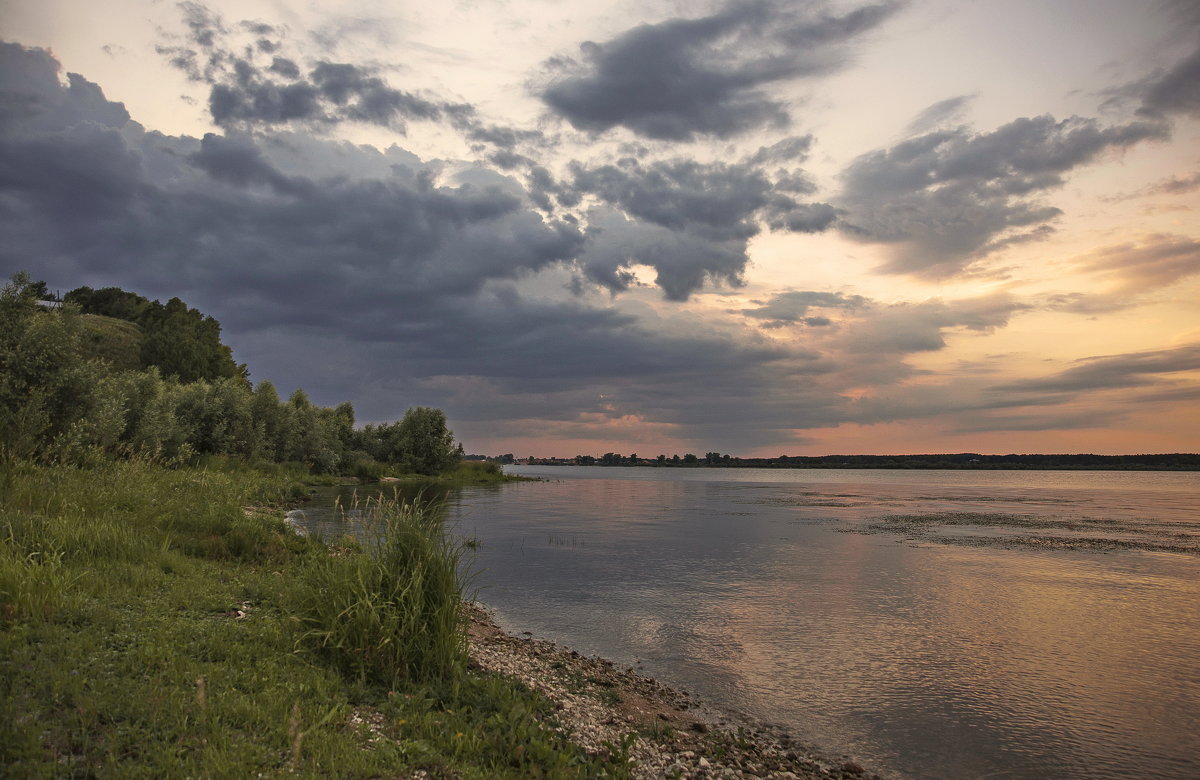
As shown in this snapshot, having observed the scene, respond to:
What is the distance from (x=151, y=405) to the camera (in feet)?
133

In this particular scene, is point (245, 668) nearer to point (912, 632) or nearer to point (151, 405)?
point (912, 632)

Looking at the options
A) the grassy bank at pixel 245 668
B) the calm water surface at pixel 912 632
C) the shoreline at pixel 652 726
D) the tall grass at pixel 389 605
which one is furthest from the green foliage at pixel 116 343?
the shoreline at pixel 652 726

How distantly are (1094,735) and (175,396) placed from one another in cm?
6491

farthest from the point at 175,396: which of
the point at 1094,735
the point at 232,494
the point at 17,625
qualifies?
the point at 1094,735

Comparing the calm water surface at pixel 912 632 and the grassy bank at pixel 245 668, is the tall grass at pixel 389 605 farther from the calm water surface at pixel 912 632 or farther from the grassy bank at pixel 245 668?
the calm water surface at pixel 912 632

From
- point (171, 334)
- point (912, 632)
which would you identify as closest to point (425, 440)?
point (171, 334)

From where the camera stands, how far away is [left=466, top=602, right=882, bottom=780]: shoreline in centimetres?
874

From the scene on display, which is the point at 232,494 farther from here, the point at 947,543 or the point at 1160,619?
the point at 947,543

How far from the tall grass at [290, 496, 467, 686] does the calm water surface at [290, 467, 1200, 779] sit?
17.8 feet

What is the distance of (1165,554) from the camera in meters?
31.1

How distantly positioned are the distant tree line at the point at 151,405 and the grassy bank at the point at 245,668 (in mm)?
11743

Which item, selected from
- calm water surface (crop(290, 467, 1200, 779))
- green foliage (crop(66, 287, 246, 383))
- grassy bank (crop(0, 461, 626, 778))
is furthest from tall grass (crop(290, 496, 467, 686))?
green foliage (crop(66, 287, 246, 383))

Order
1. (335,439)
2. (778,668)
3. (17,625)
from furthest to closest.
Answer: (335,439), (778,668), (17,625)

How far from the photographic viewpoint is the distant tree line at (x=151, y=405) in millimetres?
24672
